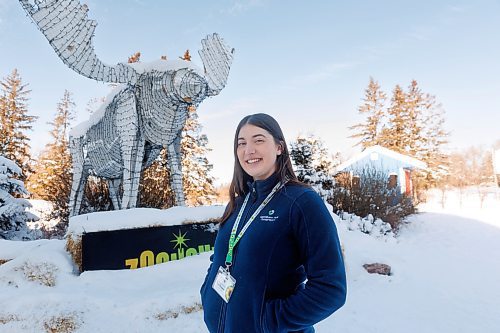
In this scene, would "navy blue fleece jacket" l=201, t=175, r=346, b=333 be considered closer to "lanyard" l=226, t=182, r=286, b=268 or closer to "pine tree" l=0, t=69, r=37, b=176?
"lanyard" l=226, t=182, r=286, b=268

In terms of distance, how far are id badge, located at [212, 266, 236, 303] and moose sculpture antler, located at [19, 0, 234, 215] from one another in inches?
127

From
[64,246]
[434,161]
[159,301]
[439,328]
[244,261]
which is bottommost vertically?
[439,328]

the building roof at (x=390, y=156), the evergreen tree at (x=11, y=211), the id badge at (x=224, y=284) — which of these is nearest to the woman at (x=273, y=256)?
the id badge at (x=224, y=284)

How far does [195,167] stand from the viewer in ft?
54.5

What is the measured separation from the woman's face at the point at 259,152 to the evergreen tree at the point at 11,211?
23.8 feet

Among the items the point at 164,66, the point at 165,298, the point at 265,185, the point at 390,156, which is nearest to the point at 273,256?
the point at 265,185

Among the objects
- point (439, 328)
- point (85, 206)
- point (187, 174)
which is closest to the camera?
point (439, 328)

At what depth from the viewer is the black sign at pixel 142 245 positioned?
3623mm

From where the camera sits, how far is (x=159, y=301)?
347 centimetres

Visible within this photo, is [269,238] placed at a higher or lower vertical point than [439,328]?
higher

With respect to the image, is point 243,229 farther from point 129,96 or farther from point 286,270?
point 129,96

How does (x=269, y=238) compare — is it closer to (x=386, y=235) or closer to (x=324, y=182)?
(x=386, y=235)

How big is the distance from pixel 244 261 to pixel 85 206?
922 centimetres

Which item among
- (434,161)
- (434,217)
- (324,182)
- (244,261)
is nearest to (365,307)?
(244,261)
